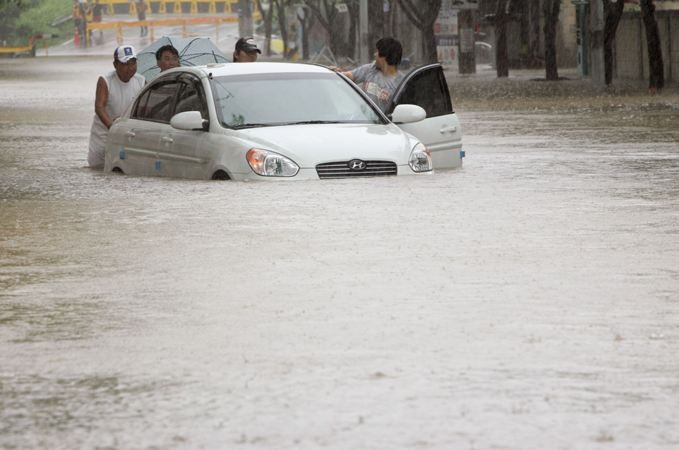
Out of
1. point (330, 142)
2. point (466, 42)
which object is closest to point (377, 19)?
point (466, 42)

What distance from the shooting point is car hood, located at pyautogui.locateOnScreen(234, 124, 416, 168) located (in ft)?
50.1

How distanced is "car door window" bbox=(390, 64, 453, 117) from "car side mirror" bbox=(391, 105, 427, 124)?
0.85 metres

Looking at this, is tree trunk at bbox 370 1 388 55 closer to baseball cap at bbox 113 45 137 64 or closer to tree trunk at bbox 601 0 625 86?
tree trunk at bbox 601 0 625 86

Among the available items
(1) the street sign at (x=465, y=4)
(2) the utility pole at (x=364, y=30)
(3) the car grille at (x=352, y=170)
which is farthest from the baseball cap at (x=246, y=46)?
(1) the street sign at (x=465, y=4)

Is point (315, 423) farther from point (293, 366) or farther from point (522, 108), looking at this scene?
point (522, 108)

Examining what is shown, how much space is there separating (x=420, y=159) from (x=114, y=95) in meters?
4.03

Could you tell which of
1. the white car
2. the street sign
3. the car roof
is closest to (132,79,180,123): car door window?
the white car

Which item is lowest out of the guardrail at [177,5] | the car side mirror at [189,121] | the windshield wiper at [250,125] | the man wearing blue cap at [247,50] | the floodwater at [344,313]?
the floodwater at [344,313]

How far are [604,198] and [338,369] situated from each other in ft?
25.2

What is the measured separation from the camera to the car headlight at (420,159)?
1573cm

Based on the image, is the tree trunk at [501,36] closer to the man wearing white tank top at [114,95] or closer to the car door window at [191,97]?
the man wearing white tank top at [114,95]

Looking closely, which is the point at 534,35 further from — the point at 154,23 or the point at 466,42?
the point at 154,23

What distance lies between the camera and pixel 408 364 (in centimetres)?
775

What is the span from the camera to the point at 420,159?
1582 centimetres
